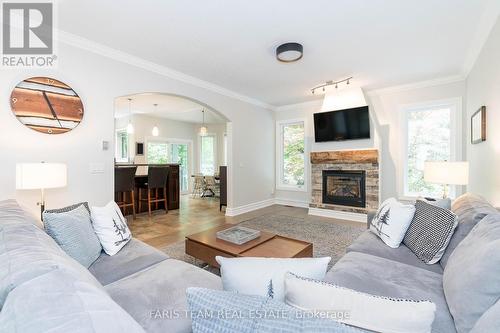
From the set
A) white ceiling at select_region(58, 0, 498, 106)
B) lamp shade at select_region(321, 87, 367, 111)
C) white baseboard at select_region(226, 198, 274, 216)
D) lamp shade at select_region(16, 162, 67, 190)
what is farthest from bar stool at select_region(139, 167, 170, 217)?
lamp shade at select_region(321, 87, 367, 111)

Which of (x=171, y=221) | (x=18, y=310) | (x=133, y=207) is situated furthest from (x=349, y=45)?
(x=133, y=207)

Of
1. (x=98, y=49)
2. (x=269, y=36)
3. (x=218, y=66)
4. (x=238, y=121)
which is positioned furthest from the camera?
(x=238, y=121)

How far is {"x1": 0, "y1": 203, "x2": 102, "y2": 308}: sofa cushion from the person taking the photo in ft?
2.39

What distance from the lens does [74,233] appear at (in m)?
1.63

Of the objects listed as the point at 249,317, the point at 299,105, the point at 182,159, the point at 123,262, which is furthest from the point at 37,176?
the point at 182,159

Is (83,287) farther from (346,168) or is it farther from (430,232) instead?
(346,168)

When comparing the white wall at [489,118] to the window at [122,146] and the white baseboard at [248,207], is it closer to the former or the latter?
the white baseboard at [248,207]

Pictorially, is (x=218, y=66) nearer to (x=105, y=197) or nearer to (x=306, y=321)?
(x=105, y=197)

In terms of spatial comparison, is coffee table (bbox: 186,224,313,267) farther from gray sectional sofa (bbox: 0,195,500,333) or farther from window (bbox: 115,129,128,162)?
window (bbox: 115,129,128,162)

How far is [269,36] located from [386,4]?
120 cm

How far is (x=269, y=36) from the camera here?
2768 millimetres

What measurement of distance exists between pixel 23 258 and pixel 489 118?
386 cm

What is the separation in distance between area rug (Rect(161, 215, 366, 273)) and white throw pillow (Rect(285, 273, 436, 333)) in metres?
1.98

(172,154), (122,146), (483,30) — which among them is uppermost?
(483,30)
